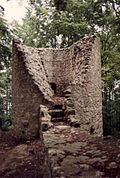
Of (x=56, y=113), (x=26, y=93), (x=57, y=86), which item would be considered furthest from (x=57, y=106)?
(x=57, y=86)

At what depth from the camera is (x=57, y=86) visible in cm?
1244

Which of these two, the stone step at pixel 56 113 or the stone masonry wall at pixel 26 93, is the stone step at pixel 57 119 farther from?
the stone masonry wall at pixel 26 93

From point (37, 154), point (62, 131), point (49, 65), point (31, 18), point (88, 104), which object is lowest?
point (37, 154)

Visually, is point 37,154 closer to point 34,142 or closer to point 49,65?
point 34,142

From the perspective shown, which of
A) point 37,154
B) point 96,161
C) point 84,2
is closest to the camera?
point 96,161

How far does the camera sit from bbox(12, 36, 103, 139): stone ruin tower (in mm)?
10500

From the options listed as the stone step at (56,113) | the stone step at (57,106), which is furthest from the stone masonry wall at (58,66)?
the stone step at (56,113)

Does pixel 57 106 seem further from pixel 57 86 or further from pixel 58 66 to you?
pixel 58 66

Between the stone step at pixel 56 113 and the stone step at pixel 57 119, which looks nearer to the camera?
the stone step at pixel 57 119

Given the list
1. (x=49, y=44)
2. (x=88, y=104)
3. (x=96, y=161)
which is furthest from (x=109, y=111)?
(x=96, y=161)

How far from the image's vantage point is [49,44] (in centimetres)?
2112

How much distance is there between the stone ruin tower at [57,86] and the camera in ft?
34.4

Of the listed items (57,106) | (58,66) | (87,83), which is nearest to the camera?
(57,106)

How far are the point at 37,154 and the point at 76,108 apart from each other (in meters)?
1.85
